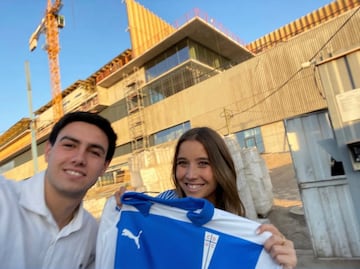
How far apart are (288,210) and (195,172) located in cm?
731

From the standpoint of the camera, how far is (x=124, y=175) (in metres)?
24.3

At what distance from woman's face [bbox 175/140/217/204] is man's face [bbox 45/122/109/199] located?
645mm

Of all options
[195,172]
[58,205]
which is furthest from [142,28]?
[58,205]

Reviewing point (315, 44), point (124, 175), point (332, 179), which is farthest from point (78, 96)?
point (332, 179)

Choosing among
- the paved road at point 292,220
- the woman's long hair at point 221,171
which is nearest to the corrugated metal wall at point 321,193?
the paved road at point 292,220

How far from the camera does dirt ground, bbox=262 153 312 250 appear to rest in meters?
6.12

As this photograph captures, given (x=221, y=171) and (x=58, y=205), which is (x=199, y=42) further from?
(x=58, y=205)

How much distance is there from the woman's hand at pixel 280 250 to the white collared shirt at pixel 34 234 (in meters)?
1.24

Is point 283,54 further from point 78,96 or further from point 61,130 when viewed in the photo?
point 78,96

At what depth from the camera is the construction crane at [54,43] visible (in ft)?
118

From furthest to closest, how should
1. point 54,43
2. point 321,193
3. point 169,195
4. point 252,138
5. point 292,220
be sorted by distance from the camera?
point 54,43 < point 252,138 < point 292,220 < point 321,193 < point 169,195

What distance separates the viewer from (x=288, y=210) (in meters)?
7.86

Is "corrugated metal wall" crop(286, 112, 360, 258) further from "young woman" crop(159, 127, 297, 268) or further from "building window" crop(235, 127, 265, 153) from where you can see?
"building window" crop(235, 127, 265, 153)

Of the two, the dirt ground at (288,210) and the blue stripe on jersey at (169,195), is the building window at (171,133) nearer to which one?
the dirt ground at (288,210)
